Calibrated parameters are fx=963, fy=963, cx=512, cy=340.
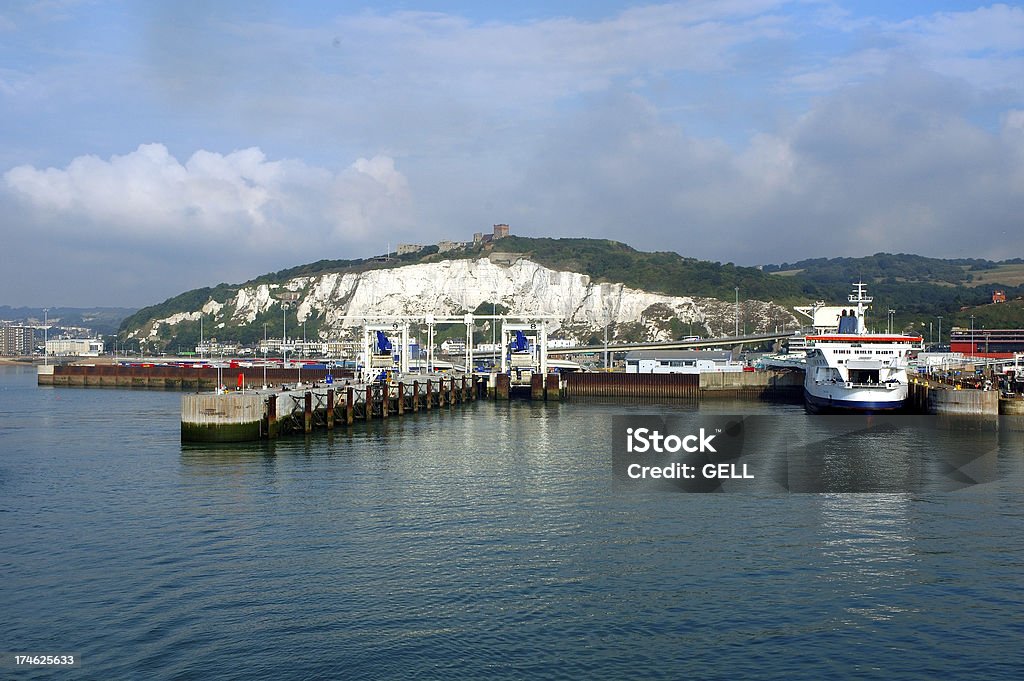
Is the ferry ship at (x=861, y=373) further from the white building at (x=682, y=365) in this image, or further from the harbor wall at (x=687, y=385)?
the white building at (x=682, y=365)

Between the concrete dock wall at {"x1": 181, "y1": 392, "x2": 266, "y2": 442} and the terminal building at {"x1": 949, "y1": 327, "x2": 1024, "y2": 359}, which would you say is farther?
the terminal building at {"x1": 949, "y1": 327, "x2": 1024, "y2": 359}

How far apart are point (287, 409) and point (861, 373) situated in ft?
129

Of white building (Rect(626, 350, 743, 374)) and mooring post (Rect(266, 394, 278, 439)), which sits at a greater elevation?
white building (Rect(626, 350, 743, 374))

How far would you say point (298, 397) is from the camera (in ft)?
166

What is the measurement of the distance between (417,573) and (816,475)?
19313mm

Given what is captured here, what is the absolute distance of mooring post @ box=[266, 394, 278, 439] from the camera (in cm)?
4550

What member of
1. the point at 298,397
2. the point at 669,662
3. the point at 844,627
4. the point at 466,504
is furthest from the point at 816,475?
the point at 298,397

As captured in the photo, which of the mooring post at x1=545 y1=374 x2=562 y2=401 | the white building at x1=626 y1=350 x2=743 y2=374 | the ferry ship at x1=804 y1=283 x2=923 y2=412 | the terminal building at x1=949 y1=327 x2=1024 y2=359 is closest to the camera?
the ferry ship at x1=804 y1=283 x2=923 y2=412

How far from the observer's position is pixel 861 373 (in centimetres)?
6606

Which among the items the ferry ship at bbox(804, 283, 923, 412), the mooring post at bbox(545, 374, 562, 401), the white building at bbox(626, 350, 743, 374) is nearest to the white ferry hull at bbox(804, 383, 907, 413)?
the ferry ship at bbox(804, 283, 923, 412)

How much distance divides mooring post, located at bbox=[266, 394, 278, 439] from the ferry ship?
3751cm

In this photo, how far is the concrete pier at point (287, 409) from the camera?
43531 mm

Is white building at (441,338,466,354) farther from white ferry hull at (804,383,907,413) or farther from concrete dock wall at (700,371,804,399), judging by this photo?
white ferry hull at (804,383,907,413)

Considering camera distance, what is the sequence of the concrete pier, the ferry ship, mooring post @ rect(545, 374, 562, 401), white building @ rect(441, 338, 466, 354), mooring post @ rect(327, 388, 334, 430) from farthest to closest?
white building @ rect(441, 338, 466, 354)
mooring post @ rect(545, 374, 562, 401)
the ferry ship
mooring post @ rect(327, 388, 334, 430)
the concrete pier
